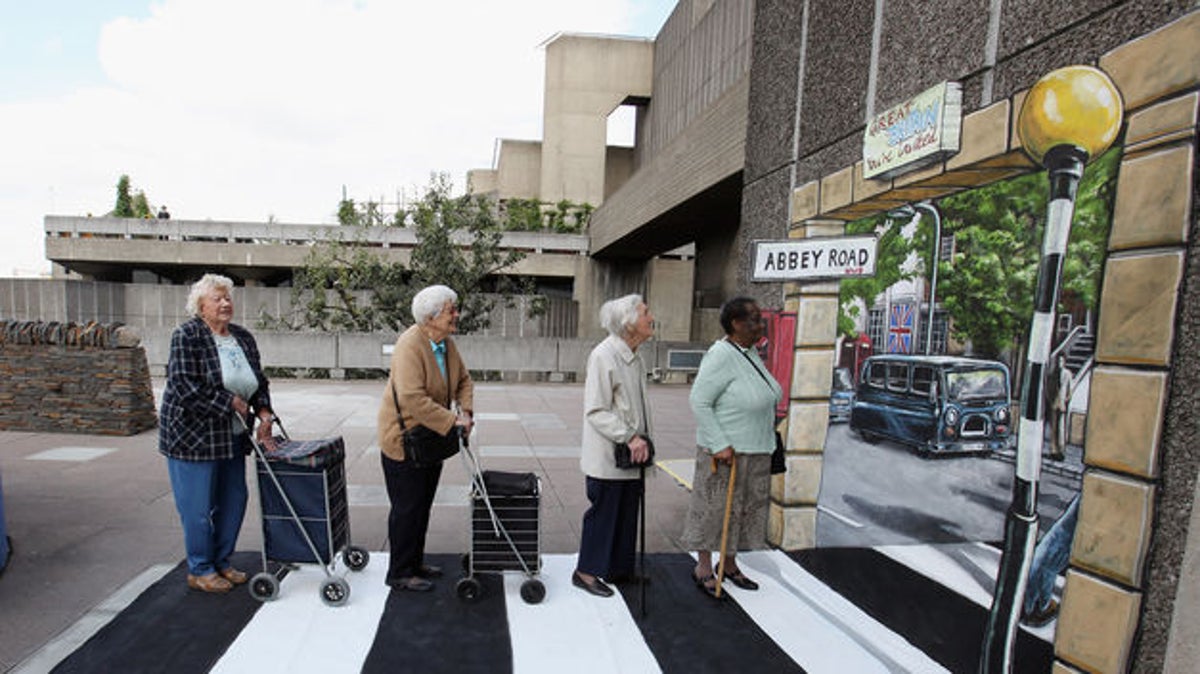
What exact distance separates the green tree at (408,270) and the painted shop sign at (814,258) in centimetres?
1112

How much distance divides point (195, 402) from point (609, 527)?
2.52 metres

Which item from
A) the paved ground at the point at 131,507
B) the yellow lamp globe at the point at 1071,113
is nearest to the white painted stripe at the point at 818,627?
the paved ground at the point at 131,507

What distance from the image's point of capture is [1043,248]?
2.82m

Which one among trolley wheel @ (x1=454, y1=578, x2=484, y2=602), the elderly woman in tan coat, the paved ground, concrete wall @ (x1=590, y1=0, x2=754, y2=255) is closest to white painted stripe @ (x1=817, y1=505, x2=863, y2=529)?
the paved ground

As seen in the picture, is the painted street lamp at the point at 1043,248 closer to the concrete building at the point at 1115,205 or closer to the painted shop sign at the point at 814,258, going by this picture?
the concrete building at the point at 1115,205

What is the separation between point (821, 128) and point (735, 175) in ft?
12.9

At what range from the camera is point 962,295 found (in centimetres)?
337

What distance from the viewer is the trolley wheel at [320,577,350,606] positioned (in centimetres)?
360

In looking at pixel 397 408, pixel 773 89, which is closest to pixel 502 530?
pixel 397 408

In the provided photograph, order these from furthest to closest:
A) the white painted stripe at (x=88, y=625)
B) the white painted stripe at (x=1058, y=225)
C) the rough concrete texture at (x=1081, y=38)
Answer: the white painted stripe at (x=88, y=625), the white painted stripe at (x=1058, y=225), the rough concrete texture at (x=1081, y=38)

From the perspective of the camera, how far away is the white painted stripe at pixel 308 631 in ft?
9.95

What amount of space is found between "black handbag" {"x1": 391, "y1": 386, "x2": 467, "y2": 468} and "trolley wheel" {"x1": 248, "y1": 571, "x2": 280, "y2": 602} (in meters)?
1.07

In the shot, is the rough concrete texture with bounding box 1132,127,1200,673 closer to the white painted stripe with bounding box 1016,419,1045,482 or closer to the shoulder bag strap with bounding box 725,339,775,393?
the white painted stripe with bounding box 1016,419,1045,482

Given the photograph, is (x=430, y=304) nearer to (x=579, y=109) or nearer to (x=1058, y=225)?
(x=1058, y=225)
